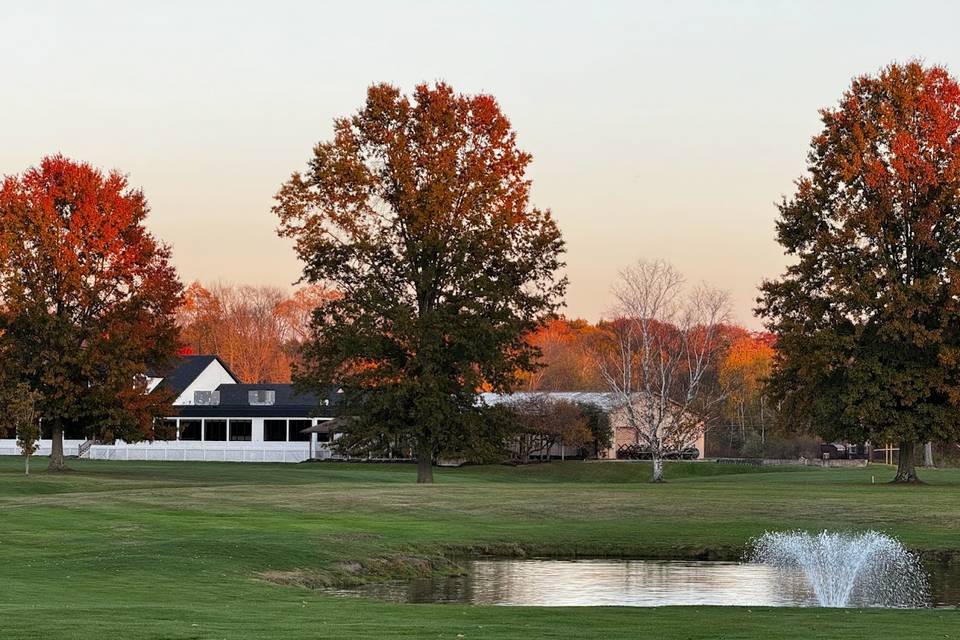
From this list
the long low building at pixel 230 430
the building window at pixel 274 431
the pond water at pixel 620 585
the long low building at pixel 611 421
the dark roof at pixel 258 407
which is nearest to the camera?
the pond water at pixel 620 585

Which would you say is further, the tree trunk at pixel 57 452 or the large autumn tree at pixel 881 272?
the tree trunk at pixel 57 452

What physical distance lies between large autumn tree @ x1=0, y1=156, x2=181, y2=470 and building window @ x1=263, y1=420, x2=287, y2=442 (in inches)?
1416

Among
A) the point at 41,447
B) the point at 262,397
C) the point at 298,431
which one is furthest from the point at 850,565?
the point at 41,447

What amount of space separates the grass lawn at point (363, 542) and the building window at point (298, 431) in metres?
33.4

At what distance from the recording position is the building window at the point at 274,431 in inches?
3954

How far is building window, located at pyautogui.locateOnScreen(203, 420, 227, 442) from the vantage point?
10162 centimetres

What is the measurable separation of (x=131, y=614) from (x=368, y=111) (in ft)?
131

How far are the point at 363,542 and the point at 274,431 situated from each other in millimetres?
68867

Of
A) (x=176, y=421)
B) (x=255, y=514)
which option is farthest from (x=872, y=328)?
(x=176, y=421)

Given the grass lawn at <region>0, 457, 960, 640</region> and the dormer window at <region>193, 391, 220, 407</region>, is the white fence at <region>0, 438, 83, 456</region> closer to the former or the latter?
the dormer window at <region>193, 391, 220, 407</region>

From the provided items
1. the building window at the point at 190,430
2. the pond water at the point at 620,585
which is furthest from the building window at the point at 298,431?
the pond water at the point at 620,585

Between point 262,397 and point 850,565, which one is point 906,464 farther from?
point 262,397

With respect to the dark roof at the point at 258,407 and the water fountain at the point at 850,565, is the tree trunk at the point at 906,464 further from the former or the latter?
the dark roof at the point at 258,407

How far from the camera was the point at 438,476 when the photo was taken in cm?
7081
